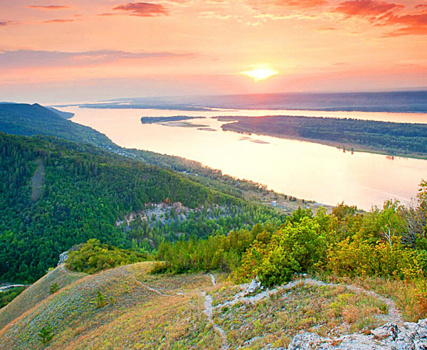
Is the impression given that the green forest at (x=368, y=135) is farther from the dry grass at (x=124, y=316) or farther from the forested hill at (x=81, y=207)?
the dry grass at (x=124, y=316)

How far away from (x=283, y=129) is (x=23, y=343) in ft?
625

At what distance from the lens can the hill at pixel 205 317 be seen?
36.5 feet

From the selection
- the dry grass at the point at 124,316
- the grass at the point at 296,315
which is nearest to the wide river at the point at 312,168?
the dry grass at the point at 124,316

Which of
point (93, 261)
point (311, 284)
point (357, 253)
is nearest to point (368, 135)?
point (93, 261)

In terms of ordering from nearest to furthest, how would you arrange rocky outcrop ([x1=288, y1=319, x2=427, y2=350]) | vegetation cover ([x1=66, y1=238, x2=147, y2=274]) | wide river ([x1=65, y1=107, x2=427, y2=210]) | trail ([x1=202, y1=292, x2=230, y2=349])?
rocky outcrop ([x1=288, y1=319, x2=427, y2=350]) → trail ([x1=202, y1=292, x2=230, y2=349]) → vegetation cover ([x1=66, y1=238, x2=147, y2=274]) → wide river ([x1=65, y1=107, x2=427, y2=210])

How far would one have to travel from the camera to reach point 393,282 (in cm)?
1433

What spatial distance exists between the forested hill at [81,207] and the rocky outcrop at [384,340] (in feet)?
172

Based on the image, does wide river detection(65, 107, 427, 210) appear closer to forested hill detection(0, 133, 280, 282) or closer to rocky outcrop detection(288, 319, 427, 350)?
forested hill detection(0, 133, 280, 282)

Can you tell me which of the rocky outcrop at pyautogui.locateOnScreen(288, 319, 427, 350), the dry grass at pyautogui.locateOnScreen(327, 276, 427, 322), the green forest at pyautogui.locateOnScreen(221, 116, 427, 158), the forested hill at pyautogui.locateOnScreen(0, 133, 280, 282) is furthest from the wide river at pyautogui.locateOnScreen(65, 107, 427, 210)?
the rocky outcrop at pyautogui.locateOnScreen(288, 319, 427, 350)

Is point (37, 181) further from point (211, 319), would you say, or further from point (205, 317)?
point (211, 319)

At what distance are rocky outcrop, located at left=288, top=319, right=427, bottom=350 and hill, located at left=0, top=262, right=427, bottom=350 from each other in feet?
0.09

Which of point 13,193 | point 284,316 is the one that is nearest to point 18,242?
point 13,193

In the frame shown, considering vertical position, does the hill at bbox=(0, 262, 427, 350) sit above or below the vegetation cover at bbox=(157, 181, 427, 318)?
below

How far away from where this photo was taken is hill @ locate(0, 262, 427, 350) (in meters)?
11.1
